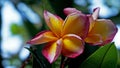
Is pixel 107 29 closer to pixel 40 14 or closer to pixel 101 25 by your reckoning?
pixel 101 25

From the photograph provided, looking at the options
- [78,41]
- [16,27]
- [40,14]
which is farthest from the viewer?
[16,27]

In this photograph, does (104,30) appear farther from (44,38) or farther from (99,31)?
Answer: (44,38)

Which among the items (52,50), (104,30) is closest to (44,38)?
(52,50)

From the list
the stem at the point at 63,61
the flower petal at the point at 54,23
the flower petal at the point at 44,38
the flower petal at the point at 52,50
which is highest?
the flower petal at the point at 54,23

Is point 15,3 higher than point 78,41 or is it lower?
lower

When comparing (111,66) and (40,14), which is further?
(40,14)

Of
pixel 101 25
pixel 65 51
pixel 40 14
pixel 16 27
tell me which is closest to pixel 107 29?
pixel 101 25
